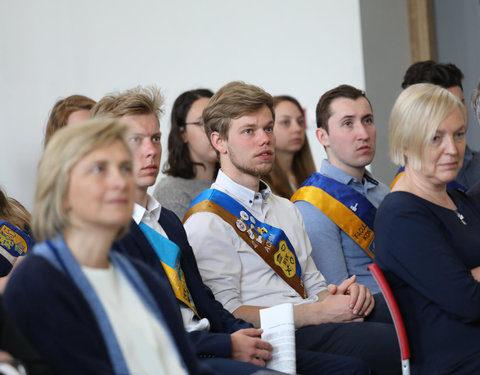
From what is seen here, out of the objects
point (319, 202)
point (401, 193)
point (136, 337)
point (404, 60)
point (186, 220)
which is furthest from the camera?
point (404, 60)

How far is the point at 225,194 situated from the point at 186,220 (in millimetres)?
181

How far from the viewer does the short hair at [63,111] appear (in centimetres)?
365

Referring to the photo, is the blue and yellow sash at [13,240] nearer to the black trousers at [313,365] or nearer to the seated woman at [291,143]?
the black trousers at [313,365]

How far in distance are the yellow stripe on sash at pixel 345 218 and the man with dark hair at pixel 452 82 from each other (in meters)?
0.65

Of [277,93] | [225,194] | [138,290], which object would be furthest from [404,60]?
[138,290]

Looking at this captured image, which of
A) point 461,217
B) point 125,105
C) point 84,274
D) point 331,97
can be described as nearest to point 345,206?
point 331,97

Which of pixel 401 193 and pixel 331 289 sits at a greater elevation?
pixel 401 193

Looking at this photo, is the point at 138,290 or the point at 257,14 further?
the point at 257,14

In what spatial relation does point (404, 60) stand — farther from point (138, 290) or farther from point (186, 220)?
point (138, 290)

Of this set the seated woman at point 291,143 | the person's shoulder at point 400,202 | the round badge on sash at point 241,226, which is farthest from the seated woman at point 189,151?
the person's shoulder at point 400,202

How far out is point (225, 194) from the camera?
2.70m

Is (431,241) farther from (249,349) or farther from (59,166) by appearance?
(59,166)

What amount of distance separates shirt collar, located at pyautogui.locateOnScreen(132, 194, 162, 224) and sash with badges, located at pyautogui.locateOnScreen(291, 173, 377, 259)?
3.18ft

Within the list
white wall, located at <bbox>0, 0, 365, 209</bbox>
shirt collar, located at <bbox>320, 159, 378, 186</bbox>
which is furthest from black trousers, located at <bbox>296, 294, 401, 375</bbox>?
white wall, located at <bbox>0, 0, 365, 209</bbox>
